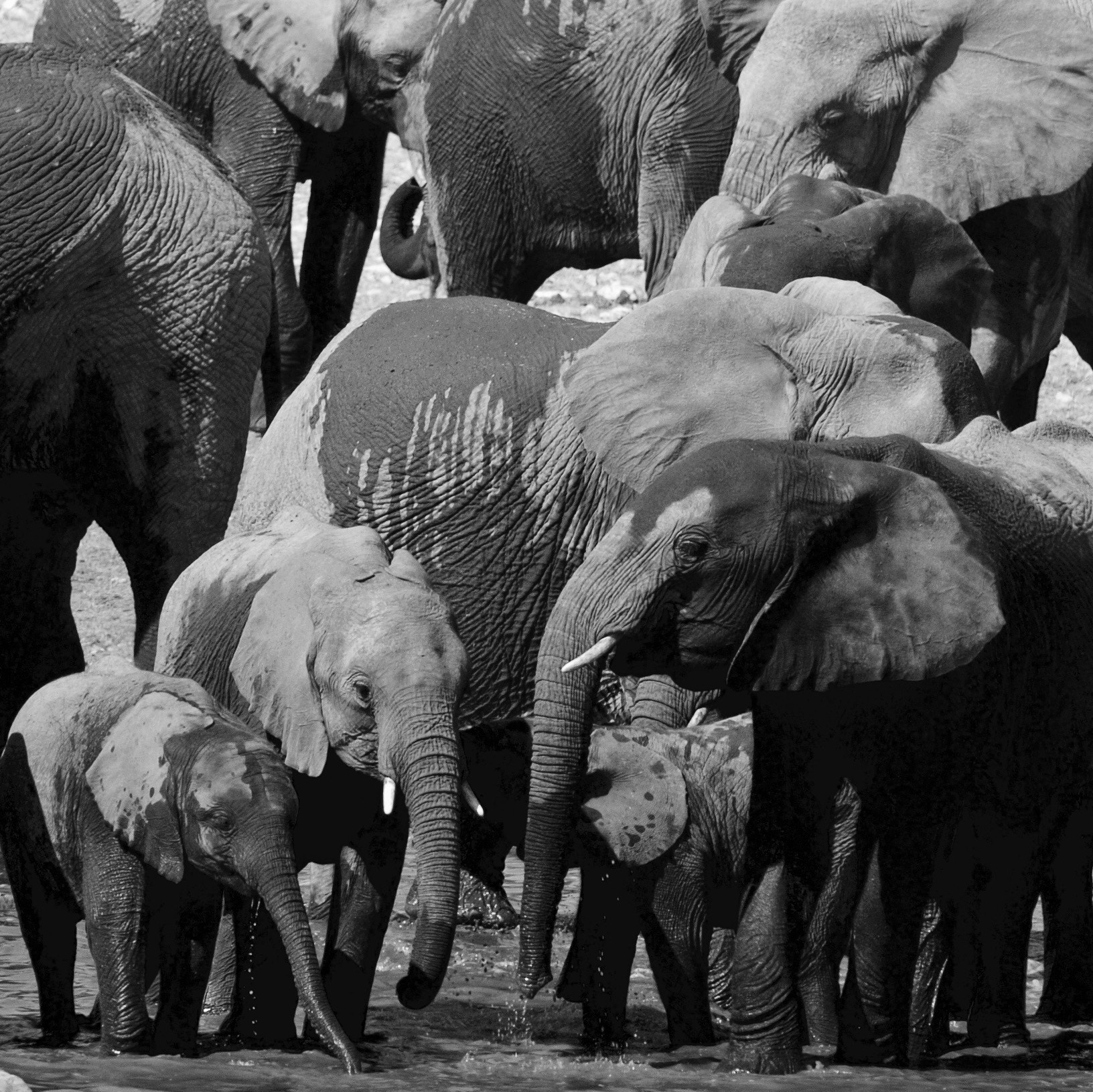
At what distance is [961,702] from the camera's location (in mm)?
4902

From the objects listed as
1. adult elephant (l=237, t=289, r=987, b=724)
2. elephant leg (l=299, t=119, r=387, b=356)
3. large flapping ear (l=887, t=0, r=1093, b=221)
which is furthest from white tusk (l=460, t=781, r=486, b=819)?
elephant leg (l=299, t=119, r=387, b=356)

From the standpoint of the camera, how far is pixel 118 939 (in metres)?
5.02

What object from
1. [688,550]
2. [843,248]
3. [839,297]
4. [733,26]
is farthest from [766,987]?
[733,26]

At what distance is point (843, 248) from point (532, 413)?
2.76ft

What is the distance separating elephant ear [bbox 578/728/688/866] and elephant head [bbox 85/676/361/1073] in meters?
0.64

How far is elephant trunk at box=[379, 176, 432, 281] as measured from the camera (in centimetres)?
1012

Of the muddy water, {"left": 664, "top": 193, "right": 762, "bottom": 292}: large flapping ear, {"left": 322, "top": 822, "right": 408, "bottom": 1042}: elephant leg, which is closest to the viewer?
the muddy water

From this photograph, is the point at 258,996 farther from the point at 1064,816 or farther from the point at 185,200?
the point at 185,200

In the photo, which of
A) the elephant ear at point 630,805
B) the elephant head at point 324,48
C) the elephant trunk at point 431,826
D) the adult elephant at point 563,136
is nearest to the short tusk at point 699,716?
the elephant ear at point 630,805

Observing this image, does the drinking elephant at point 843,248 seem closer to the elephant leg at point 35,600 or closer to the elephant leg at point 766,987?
the elephant leg at point 35,600

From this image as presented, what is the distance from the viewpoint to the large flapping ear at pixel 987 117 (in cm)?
760

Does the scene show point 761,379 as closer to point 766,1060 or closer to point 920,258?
point 920,258

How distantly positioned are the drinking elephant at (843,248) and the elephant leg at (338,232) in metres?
3.85

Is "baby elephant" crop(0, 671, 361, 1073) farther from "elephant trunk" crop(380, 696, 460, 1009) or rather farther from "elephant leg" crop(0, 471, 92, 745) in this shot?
"elephant leg" crop(0, 471, 92, 745)
